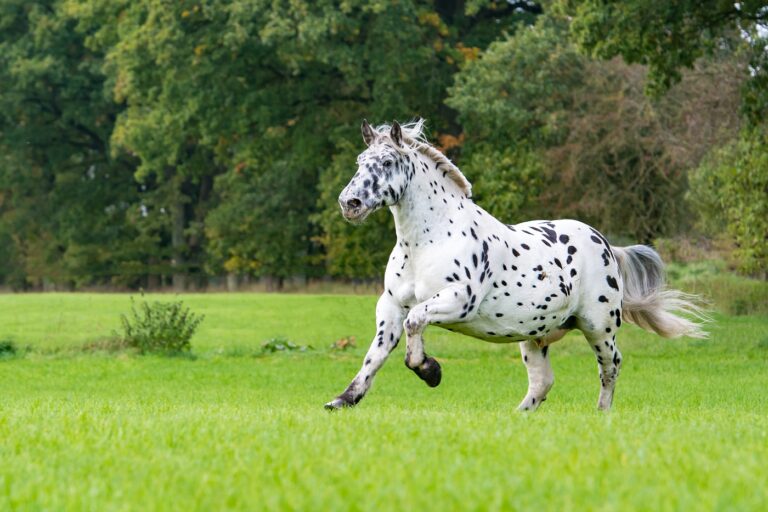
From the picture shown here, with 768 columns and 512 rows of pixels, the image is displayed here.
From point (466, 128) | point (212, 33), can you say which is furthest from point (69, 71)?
point (466, 128)

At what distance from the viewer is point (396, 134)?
420 inches

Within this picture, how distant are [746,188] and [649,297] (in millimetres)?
16588

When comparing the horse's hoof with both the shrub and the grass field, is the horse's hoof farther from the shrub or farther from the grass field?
the shrub

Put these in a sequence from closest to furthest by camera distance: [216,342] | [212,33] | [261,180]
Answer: [216,342]
[212,33]
[261,180]

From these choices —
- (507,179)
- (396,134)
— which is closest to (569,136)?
(507,179)

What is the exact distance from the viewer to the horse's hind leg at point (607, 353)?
12203 mm

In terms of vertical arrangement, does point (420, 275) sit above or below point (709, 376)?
above

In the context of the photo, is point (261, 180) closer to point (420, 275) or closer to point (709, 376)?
point (709, 376)

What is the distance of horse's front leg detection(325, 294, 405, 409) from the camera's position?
10.1 meters

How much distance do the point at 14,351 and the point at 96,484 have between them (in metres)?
21.3

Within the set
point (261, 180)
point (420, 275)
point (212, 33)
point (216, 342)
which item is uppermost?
point (212, 33)

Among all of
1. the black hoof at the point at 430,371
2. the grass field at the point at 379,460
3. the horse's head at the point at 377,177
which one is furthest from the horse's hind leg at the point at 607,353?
the horse's head at the point at 377,177

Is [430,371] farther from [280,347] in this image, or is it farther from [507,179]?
[507,179]

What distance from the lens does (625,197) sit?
4378 centimetres
